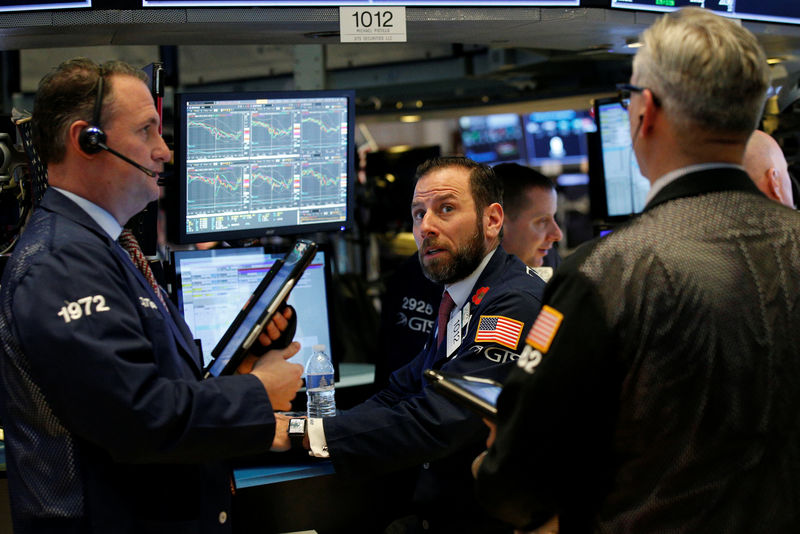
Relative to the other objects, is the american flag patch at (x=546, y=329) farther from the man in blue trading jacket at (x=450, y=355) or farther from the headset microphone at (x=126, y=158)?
the headset microphone at (x=126, y=158)

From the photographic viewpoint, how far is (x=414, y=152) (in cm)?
480

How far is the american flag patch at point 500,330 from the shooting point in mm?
2295

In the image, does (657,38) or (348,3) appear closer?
(657,38)

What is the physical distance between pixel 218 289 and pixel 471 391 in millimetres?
1587

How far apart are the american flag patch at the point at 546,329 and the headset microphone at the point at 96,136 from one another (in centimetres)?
103

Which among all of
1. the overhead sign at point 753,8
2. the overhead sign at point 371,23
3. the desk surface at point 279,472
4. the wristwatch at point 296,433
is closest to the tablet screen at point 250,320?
the wristwatch at point 296,433

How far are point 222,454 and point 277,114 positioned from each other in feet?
5.02

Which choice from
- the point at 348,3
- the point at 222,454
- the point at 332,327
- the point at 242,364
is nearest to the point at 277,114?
the point at 348,3

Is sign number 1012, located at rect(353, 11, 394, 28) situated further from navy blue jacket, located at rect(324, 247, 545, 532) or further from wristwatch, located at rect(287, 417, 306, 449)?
wristwatch, located at rect(287, 417, 306, 449)

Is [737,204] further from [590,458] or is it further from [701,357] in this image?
[590,458]

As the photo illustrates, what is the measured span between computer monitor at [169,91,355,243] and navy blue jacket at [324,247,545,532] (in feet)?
2.85

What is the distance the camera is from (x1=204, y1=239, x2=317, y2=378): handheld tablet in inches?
76.5

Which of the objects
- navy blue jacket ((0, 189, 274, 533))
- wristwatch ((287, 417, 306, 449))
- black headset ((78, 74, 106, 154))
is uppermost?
black headset ((78, 74, 106, 154))

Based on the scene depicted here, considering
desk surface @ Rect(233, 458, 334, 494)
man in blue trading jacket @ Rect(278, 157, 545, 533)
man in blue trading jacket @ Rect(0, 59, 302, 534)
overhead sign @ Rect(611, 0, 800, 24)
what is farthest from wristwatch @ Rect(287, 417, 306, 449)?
overhead sign @ Rect(611, 0, 800, 24)
